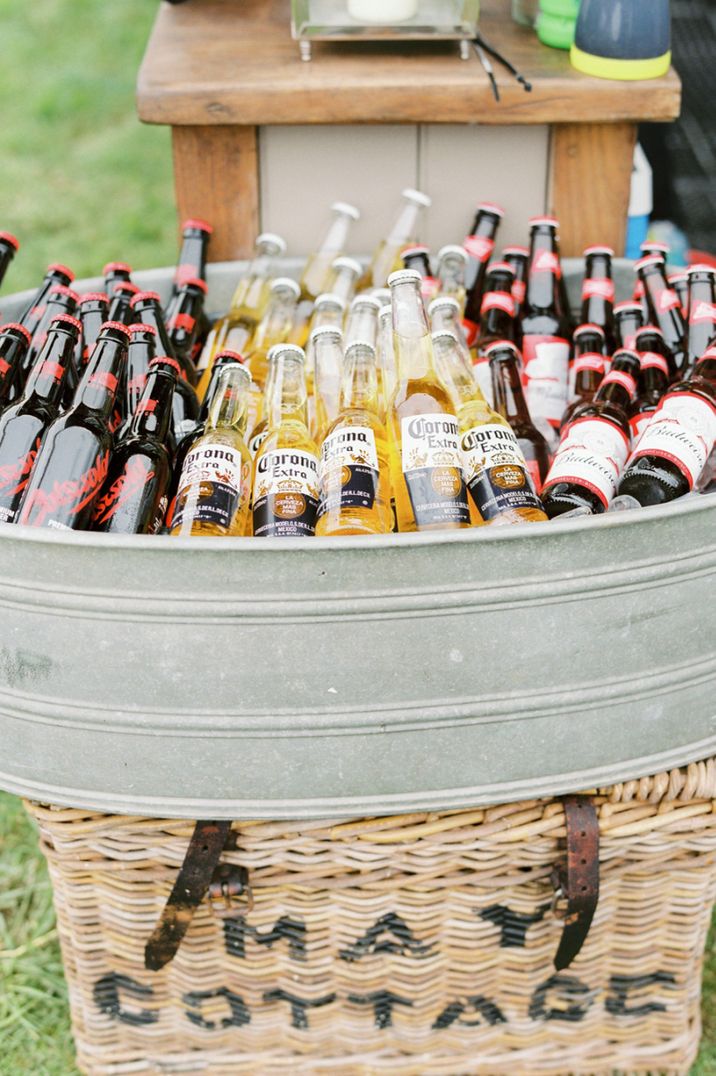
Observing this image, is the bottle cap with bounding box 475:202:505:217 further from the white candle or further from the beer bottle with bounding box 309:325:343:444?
the beer bottle with bounding box 309:325:343:444

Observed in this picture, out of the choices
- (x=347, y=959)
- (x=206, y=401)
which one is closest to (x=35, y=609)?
(x=206, y=401)

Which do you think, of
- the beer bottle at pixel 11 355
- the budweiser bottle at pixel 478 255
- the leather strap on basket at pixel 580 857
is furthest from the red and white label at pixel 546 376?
the beer bottle at pixel 11 355

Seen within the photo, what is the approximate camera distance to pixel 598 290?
4.98 feet

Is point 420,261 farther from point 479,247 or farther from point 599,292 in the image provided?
point 599,292

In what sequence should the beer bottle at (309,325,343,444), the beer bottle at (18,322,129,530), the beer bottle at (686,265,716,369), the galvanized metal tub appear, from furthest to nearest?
the beer bottle at (686,265,716,369)
the beer bottle at (309,325,343,444)
the beer bottle at (18,322,129,530)
the galvanized metal tub

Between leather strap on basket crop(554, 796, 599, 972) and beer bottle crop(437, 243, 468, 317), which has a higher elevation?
beer bottle crop(437, 243, 468, 317)

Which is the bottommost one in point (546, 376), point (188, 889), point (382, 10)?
point (188, 889)

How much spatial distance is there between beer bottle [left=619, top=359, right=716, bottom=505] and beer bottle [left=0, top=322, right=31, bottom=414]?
727 mm

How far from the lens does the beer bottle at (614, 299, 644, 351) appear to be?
1.50 metres

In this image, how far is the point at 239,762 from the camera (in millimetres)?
1015

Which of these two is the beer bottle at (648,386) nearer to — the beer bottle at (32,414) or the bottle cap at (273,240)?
the bottle cap at (273,240)

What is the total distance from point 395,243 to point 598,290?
1.06ft

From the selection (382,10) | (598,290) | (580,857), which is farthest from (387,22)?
(580,857)

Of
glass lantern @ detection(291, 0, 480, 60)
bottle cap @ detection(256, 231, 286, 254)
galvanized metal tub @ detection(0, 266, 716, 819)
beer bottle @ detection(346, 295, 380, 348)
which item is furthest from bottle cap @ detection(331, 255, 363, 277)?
galvanized metal tub @ detection(0, 266, 716, 819)
